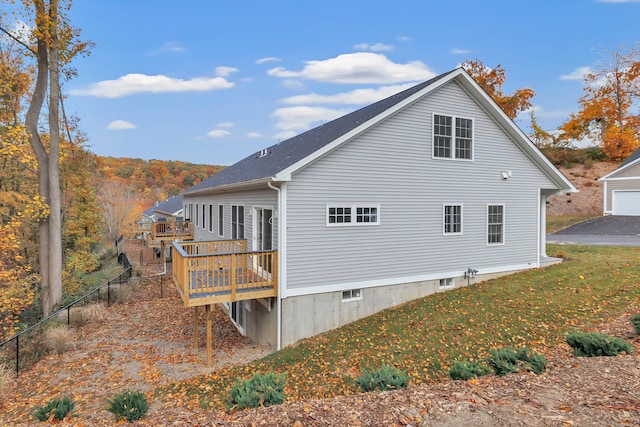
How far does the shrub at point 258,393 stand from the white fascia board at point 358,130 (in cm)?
476

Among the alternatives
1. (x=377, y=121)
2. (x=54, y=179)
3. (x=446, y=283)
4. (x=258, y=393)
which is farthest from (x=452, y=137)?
(x=54, y=179)

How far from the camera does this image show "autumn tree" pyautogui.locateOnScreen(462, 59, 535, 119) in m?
33.3

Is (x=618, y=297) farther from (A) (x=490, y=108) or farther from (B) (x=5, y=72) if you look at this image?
(B) (x=5, y=72)

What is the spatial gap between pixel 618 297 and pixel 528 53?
1726 cm

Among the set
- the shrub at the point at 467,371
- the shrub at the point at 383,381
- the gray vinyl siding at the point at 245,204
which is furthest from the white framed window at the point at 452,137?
the shrub at the point at 383,381

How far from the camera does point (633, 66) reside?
108ft

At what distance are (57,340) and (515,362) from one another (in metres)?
12.1

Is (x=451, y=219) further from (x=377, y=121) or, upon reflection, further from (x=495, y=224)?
(x=377, y=121)

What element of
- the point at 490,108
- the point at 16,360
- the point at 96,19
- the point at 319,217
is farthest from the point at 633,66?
the point at 16,360

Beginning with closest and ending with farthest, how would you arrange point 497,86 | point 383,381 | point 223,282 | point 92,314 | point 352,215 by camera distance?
point 383,381 < point 223,282 < point 352,215 < point 92,314 < point 497,86

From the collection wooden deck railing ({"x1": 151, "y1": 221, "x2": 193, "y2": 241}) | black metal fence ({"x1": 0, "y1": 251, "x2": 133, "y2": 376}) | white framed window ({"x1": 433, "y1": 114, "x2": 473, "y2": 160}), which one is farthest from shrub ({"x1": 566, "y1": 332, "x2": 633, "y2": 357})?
wooden deck railing ({"x1": 151, "y1": 221, "x2": 193, "y2": 241})

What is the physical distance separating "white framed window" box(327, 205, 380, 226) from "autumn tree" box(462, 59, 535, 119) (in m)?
29.2

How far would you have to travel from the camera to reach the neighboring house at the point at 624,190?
24500 millimetres

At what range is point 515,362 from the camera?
5422 millimetres
